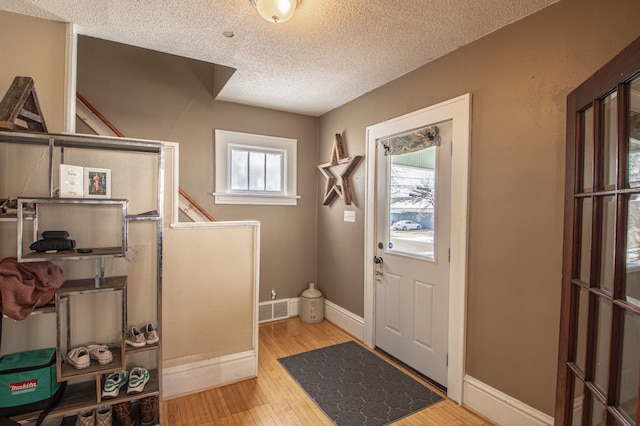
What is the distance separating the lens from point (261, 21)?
1.95 meters

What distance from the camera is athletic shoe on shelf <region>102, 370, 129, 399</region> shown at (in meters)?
1.81

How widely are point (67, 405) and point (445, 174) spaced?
2820 millimetres

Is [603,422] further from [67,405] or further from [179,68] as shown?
[179,68]

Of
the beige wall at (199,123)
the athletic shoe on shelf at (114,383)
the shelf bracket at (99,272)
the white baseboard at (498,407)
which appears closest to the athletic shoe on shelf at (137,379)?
the athletic shoe on shelf at (114,383)

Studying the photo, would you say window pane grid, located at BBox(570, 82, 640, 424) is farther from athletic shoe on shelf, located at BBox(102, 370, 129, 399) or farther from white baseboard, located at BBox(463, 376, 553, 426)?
athletic shoe on shelf, located at BBox(102, 370, 129, 399)

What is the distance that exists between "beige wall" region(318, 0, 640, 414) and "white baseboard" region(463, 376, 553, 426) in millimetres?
43

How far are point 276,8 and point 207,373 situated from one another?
2.50 m

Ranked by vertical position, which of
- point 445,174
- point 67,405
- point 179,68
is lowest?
point 67,405

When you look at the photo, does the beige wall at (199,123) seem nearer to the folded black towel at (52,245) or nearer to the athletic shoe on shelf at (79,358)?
the folded black towel at (52,245)

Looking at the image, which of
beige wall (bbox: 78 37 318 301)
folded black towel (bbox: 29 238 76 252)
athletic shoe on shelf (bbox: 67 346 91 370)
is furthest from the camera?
beige wall (bbox: 78 37 318 301)

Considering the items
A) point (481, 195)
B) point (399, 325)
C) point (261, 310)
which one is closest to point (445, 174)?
point (481, 195)

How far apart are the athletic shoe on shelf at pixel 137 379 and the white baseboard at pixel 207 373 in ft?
0.99

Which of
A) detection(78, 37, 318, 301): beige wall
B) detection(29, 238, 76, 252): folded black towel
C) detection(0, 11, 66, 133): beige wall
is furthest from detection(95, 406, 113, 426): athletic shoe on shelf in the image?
detection(78, 37, 318, 301): beige wall

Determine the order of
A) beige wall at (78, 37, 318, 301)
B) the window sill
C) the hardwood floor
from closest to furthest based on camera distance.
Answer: the hardwood floor, beige wall at (78, 37, 318, 301), the window sill
